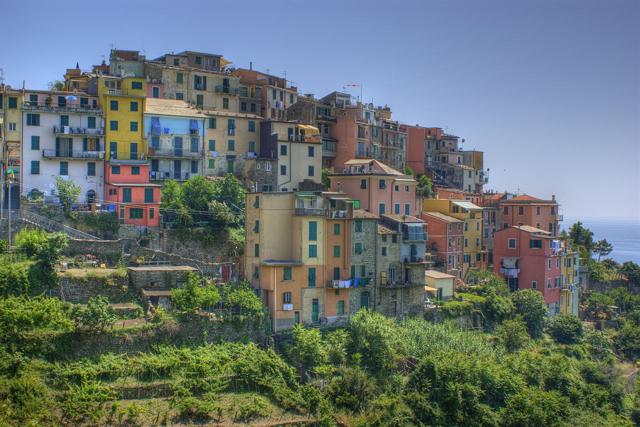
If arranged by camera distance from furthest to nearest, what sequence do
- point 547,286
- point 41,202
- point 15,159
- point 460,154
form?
point 460,154, point 547,286, point 15,159, point 41,202

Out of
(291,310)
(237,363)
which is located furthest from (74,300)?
(291,310)

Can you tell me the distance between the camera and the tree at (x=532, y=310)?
62062 mm

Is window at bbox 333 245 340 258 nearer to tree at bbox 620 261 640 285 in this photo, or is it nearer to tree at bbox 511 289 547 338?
tree at bbox 511 289 547 338

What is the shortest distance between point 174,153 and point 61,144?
8168 mm

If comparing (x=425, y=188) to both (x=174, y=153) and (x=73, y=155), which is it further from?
(x=73, y=155)

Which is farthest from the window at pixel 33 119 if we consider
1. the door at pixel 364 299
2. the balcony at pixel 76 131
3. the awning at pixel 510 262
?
the awning at pixel 510 262

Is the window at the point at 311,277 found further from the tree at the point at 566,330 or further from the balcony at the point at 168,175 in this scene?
the tree at the point at 566,330

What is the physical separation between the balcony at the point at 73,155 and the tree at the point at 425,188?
29250 mm

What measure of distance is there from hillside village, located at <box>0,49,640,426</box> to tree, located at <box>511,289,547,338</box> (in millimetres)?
140

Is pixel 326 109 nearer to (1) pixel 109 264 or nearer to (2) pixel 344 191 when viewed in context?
(2) pixel 344 191

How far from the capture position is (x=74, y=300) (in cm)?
4556

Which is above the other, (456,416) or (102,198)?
(102,198)

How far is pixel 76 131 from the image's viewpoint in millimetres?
56250

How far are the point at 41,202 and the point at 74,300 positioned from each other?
1023cm
